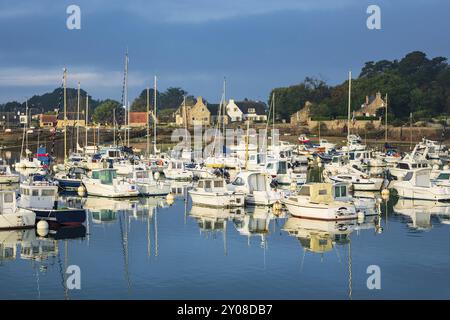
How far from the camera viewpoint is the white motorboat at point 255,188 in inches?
1588

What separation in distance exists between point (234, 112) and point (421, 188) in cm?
10431

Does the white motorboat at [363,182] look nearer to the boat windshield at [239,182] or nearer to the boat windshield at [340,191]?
the boat windshield at [239,182]

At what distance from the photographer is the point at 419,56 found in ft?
551

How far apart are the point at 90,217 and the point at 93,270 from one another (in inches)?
446

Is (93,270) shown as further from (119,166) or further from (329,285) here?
(119,166)

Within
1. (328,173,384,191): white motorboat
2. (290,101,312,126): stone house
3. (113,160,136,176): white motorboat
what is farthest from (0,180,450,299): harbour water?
(290,101,312,126): stone house

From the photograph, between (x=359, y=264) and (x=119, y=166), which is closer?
(x=359, y=264)

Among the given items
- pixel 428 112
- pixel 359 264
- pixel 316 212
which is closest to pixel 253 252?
pixel 359 264

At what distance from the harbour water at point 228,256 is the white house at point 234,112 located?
351ft

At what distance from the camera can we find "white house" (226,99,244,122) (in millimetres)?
146500

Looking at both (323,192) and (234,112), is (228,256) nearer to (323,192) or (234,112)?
(323,192)

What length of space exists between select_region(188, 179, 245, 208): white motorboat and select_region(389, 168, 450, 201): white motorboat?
36.5 ft

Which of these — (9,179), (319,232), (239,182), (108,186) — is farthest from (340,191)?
(9,179)

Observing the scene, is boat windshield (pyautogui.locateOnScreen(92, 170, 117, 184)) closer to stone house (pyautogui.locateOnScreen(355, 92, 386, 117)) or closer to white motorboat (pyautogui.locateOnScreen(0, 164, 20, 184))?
white motorboat (pyautogui.locateOnScreen(0, 164, 20, 184))
